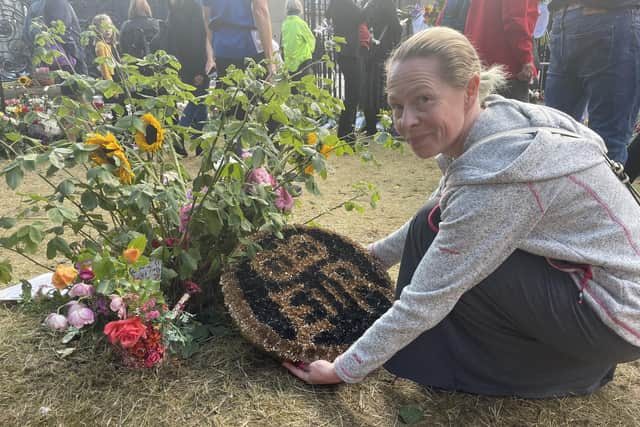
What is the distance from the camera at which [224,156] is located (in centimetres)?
162

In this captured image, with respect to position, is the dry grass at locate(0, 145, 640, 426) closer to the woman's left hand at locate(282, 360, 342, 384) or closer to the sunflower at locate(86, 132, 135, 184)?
the woman's left hand at locate(282, 360, 342, 384)

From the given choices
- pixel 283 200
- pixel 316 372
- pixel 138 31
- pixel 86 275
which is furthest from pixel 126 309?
pixel 138 31

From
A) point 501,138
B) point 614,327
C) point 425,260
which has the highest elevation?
point 501,138

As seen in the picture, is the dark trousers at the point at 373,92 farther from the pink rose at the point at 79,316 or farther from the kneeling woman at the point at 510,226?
the pink rose at the point at 79,316

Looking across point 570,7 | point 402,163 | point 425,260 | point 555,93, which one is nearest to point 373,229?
point 555,93

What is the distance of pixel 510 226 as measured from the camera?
4.12 ft

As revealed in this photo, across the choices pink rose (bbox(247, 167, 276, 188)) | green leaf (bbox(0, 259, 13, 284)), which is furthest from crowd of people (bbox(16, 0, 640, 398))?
green leaf (bbox(0, 259, 13, 284))

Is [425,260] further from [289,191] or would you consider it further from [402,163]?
[402,163]

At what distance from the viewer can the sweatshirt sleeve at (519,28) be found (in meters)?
3.02

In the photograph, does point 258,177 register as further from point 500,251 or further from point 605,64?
point 605,64

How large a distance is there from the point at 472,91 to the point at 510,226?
39cm

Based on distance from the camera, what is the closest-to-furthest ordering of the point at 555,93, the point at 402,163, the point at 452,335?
the point at 452,335, the point at 555,93, the point at 402,163

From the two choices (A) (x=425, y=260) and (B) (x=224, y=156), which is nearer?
(A) (x=425, y=260)

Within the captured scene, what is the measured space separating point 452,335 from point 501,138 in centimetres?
63
